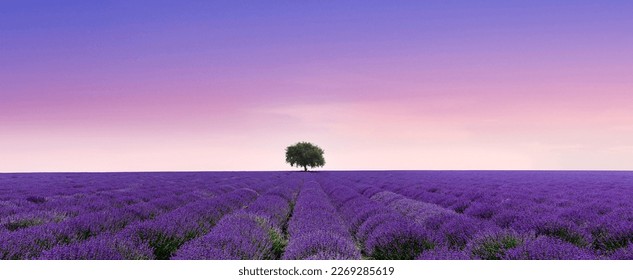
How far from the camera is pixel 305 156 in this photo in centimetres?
5306

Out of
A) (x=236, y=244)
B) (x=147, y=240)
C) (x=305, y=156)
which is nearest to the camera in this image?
(x=236, y=244)

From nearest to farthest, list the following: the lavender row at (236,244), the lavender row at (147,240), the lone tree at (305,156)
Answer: the lavender row at (147,240) < the lavender row at (236,244) < the lone tree at (305,156)

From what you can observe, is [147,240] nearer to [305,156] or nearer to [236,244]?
[236,244]

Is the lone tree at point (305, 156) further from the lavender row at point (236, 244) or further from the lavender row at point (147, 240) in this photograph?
the lavender row at point (236, 244)

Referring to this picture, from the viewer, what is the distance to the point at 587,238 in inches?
206

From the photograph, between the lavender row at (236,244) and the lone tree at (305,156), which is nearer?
the lavender row at (236,244)

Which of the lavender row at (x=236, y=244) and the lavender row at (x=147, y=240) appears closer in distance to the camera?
the lavender row at (x=147, y=240)

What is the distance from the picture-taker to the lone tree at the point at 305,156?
175 ft

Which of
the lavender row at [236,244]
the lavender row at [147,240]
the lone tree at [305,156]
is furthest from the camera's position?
the lone tree at [305,156]

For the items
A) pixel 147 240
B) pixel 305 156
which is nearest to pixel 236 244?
pixel 147 240

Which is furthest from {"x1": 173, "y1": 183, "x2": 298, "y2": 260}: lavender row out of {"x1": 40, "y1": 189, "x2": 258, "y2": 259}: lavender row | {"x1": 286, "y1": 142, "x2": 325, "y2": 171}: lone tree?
{"x1": 286, "y1": 142, "x2": 325, "y2": 171}: lone tree

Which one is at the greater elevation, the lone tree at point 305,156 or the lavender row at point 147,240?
the lone tree at point 305,156

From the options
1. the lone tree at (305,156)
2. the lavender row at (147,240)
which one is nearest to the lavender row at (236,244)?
the lavender row at (147,240)
